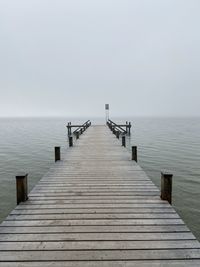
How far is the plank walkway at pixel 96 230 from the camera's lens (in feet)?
13.1

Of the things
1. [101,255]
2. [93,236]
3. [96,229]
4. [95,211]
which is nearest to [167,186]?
[95,211]

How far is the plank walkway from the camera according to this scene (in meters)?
4.00

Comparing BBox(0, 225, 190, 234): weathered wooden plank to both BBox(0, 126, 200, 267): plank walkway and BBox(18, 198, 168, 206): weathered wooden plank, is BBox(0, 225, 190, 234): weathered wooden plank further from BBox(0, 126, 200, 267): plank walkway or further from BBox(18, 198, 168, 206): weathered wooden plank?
BBox(18, 198, 168, 206): weathered wooden plank

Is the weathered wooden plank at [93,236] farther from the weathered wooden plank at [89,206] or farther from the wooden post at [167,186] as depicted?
the wooden post at [167,186]

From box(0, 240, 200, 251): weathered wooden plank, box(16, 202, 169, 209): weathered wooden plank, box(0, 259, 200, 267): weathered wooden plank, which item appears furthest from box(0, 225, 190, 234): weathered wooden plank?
box(16, 202, 169, 209): weathered wooden plank

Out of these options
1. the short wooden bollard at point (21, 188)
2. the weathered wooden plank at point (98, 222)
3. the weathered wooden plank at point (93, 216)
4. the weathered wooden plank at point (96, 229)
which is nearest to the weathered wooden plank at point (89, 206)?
the short wooden bollard at point (21, 188)

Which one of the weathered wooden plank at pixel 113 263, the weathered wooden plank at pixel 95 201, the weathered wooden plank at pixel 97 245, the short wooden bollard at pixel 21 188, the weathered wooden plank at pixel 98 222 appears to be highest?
the short wooden bollard at pixel 21 188

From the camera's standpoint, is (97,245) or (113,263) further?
(97,245)

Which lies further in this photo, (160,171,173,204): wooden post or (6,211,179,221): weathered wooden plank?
(160,171,173,204): wooden post

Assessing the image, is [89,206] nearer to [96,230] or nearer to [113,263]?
[96,230]

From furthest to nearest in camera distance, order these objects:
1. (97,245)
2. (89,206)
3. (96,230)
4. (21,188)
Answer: (21,188)
(89,206)
(96,230)
(97,245)

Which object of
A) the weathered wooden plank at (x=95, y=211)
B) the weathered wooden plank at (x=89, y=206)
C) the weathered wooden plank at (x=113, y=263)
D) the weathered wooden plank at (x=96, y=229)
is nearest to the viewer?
the weathered wooden plank at (x=113, y=263)

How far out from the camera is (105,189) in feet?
25.1

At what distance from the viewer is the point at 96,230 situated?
4.92 metres
